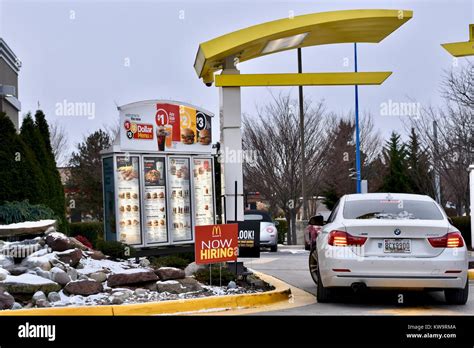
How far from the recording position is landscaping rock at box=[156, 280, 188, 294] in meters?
10.1

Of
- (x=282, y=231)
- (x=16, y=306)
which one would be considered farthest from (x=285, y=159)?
(x=16, y=306)

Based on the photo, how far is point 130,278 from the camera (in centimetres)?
1023

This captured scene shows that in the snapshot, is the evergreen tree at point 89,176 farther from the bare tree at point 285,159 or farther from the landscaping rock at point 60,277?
the landscaping rock at point 60,277

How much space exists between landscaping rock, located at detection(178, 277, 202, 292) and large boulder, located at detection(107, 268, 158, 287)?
1.38 feet

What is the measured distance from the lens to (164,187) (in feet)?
56.2

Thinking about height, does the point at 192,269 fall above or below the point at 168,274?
below

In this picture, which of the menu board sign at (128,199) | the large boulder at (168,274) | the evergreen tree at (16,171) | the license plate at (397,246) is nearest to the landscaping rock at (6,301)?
the large boulder at (168,274)

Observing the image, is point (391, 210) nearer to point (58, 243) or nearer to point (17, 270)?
Result: point (58, 243)

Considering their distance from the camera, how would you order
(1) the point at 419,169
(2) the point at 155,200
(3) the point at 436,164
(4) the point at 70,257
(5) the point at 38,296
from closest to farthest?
(5) the point at 38,296, (4) the point at 70,257, (2) the point at 155,200, (3) the point at 436,164, (1) the point at 419,169

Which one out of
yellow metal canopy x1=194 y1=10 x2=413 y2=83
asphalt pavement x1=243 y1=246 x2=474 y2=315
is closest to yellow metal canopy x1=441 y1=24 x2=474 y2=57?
yellow metal canopy x1=194 y1=10 x2=413 y2=83

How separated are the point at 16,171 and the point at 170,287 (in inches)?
230

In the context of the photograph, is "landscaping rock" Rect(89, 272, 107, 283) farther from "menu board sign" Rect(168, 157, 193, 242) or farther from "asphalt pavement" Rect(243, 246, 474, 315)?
"menu board sign" Rect(168, 157, 193, 242)
